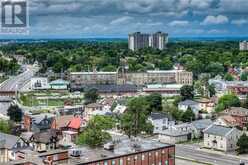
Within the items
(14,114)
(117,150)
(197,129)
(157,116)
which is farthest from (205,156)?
(14,114)

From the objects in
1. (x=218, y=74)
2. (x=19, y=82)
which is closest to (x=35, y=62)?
(x=19, y=82)

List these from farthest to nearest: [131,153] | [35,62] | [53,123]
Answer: [35,62]
[53,123]
[131,153]

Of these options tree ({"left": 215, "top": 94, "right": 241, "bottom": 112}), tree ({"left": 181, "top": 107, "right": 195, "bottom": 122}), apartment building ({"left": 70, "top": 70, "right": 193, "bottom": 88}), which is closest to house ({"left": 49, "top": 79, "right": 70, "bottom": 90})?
apartment building ({"left": 70, "top": 70, "right": 193, "bottom": 88})

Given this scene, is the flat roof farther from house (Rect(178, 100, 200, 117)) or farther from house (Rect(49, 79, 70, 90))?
house (Rect(49, 79, 70, 90))

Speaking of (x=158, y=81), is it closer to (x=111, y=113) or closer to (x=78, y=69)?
(x=78, y=69)

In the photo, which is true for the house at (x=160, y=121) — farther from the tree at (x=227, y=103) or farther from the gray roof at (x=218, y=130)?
the tree at (x=227, y=103)

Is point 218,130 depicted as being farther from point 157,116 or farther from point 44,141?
point 44,141
